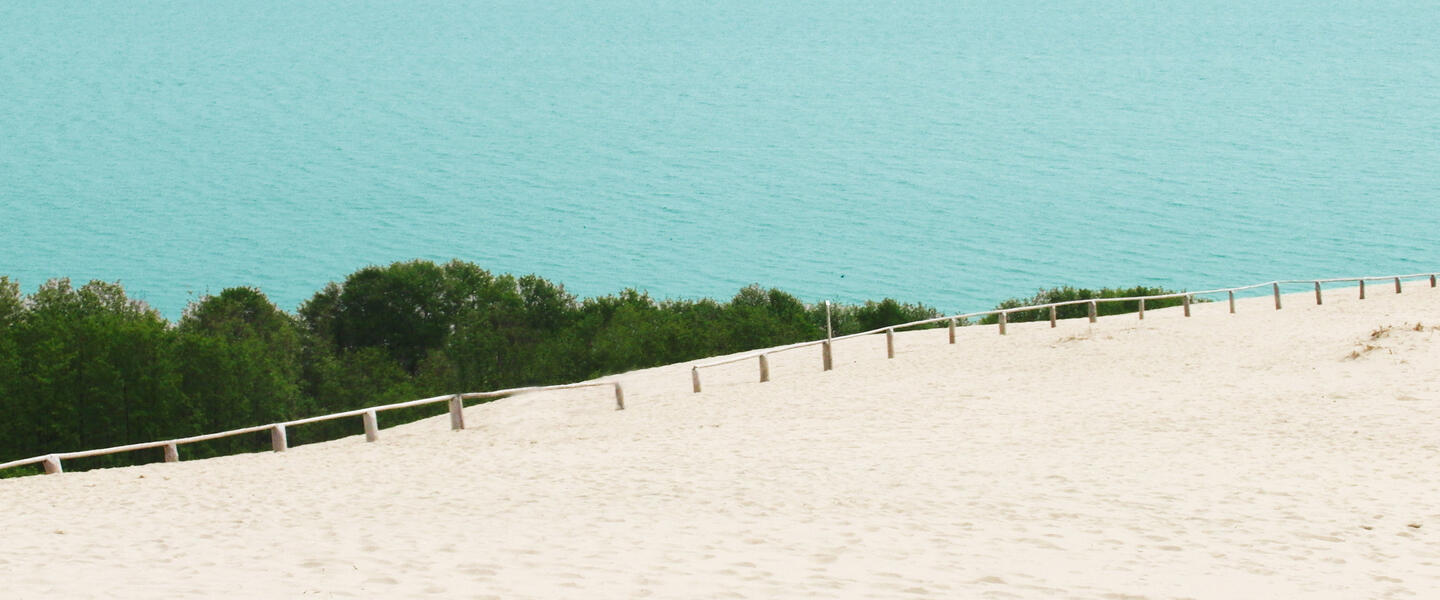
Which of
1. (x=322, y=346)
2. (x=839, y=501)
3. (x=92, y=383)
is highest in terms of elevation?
(x=322, y=346)

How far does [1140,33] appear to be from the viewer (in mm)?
168875

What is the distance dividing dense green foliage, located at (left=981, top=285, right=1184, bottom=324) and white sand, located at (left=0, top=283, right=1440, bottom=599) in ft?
84.1

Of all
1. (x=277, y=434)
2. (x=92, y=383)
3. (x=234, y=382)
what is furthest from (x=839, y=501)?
(x=234, y=382)

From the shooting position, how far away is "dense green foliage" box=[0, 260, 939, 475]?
4609 cm

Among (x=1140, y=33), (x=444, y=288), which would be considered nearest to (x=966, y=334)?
(x=444, y=288)

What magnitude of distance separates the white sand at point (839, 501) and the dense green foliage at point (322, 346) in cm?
2169

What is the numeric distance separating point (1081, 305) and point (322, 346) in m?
38.4

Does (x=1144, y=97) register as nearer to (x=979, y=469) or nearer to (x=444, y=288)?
(x=444, y=288)

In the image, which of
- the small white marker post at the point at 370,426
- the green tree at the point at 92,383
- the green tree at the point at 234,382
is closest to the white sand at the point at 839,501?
the small white marker post at the point at 370,426

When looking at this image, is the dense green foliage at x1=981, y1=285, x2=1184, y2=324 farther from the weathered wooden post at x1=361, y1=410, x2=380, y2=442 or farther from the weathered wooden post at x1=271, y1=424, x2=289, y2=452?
the weathered wooden post at x1=271, y1=424, x2=289, y2=452

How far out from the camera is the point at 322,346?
7231 centimetres

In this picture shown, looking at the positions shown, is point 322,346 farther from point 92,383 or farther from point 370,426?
point 370,426

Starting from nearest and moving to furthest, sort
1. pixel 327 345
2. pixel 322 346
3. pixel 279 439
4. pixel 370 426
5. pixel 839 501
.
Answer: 1. pixel 839 501
2. pixel 279 439
3. pixel 370 426
4. pixel 322 346
5. pixel 327 345

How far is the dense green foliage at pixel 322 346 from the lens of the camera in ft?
151
